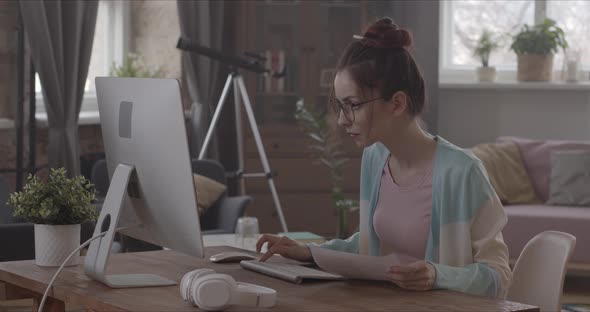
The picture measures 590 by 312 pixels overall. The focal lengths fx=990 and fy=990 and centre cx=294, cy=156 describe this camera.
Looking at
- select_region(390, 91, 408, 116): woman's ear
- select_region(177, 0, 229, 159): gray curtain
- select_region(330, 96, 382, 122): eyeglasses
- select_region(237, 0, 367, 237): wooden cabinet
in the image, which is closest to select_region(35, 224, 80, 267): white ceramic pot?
select_region(330, 96, 382, 122): eyeglasses

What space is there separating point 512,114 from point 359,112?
15.6 feet

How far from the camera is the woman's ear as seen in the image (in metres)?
2.22

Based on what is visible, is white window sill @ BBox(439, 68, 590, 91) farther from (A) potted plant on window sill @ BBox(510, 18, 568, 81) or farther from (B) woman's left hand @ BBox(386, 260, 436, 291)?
(B) woman's left hand @ BBox(386, 260, 436, 291)

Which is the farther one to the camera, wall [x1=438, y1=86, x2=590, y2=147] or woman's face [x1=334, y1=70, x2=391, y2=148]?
wall [x1=438, y1=86, x2=590, y2=147]

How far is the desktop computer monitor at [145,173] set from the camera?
6.39ft

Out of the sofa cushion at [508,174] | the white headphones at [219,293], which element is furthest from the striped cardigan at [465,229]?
the sofa cushion at [508,174]

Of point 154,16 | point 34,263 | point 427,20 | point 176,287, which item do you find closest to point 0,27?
point 154,16

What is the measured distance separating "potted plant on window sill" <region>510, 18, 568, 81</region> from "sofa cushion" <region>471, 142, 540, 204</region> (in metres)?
0.77

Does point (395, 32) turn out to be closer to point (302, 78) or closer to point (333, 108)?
point (333, 108)

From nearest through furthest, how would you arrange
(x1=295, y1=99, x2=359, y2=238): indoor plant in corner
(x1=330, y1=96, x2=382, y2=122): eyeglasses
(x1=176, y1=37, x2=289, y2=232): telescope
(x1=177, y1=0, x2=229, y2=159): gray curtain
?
(x1=330, y1=96, x2=382, y2=122): eyeglasses, (x1=295, y1=99, x2=359, y2=238): indoor plant in corner, (x1=176, y1=37, x2=289, y2=232): telescope, (x1=177, y1=0, x2=229, y2=159): gray curtain

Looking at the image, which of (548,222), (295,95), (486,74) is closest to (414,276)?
(548,222)

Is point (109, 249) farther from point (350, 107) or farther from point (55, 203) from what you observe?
point (350, 107)

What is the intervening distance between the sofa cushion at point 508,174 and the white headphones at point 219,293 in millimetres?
4143

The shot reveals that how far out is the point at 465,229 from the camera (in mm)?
2135
